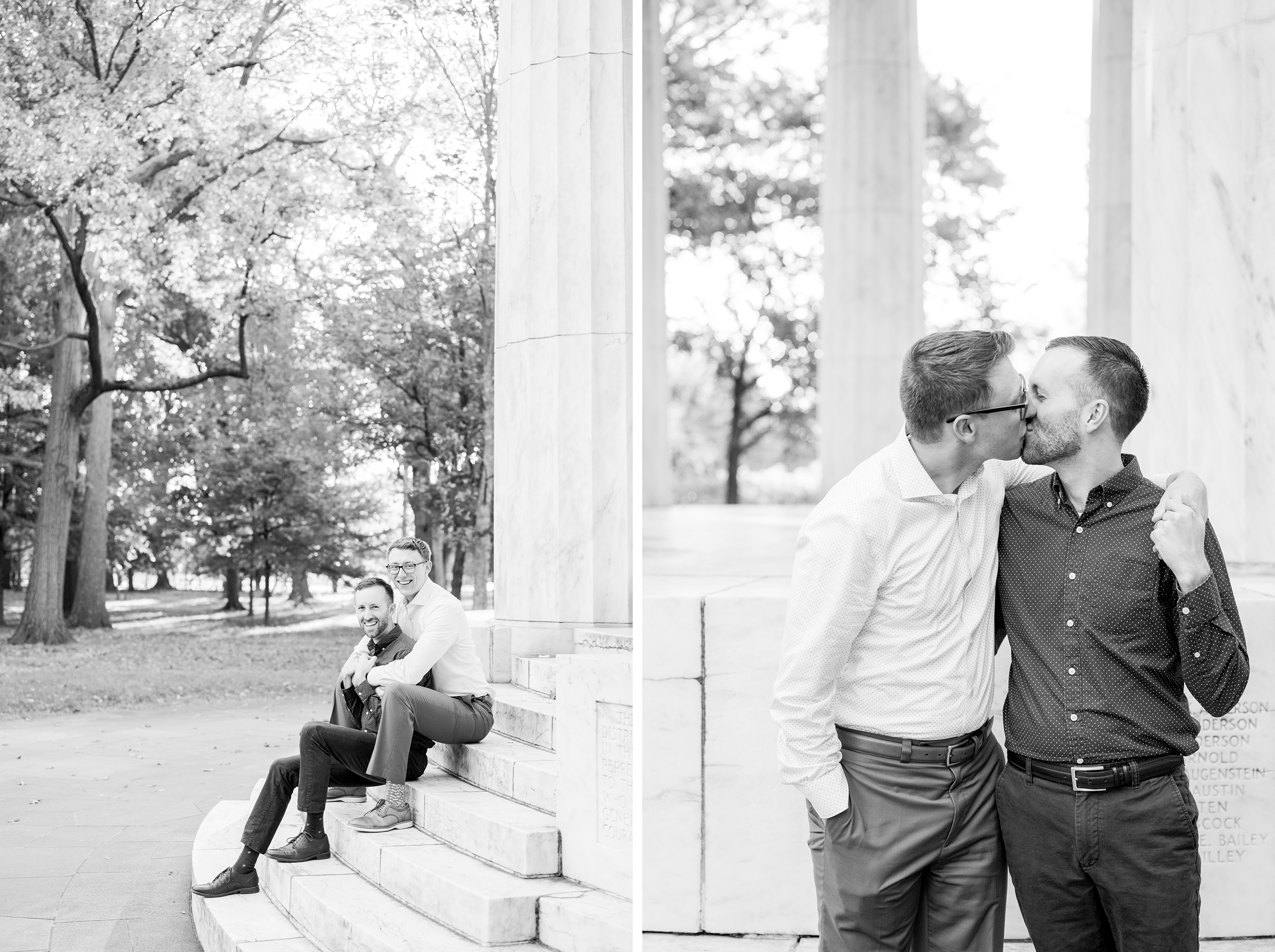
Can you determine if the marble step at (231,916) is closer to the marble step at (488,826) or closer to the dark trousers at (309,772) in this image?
the dark trousers at (309,772)

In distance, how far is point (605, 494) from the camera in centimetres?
801

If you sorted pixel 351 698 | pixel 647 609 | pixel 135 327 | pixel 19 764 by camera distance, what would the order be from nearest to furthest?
1. pixel 647 609
2. pixel 351 698
3. pixel 19 764
4. pixel 135 327

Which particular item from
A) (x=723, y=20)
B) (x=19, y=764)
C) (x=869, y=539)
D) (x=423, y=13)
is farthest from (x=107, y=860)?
(x=723, y=20)

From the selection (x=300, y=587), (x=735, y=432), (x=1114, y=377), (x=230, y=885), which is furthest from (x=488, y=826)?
(x=735, y=432)

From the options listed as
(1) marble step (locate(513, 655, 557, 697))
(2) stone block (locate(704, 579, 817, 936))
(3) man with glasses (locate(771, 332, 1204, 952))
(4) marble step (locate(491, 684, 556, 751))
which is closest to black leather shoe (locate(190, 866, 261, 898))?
(4) marble step (locate(491, 684, 556, 751))

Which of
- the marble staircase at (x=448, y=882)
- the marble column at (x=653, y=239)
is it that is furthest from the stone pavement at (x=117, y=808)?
the marble column at (x=653, y=239)

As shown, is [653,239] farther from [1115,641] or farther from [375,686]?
[1115,641]

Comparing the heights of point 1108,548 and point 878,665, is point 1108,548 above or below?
above

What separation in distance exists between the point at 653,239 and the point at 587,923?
9.35 metres

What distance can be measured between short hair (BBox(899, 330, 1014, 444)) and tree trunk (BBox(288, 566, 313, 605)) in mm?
6919

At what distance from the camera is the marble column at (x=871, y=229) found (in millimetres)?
11344

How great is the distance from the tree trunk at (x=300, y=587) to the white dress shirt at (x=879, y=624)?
6737mm

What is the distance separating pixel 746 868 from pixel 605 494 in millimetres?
3987

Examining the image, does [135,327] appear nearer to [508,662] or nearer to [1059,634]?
[508,662]
